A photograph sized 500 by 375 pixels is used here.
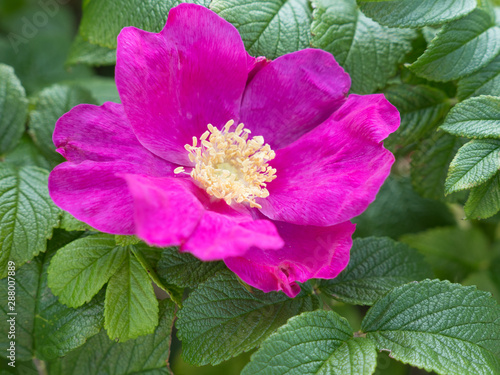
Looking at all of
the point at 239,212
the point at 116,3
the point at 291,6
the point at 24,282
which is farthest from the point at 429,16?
the point at 24,282

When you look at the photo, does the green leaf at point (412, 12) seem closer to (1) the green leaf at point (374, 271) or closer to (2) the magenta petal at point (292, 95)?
(2) the magenta petal at point (292, 95)

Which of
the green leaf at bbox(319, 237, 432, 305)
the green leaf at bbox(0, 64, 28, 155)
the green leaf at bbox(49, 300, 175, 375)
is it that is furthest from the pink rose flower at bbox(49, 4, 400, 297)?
the green leaf at bbox(0, 64, 28, 155)

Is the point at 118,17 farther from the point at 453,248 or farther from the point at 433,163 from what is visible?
the point at 453,248

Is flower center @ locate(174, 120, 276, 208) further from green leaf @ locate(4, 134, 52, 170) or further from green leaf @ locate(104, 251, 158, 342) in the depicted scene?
green leaf @ locate(4, 134, 52, 170)

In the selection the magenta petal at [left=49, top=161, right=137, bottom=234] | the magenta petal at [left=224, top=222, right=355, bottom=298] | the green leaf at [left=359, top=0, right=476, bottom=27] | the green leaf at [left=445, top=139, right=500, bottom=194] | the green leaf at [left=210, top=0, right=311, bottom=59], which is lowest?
the magenta petal at [left=224, top=222, right=355, bottom=298]

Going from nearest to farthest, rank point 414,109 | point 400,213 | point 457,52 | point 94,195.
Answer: point 94,195 → point 457,52 → point 414,109 → point 400,213

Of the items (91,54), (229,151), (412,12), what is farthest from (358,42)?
(91,54)
